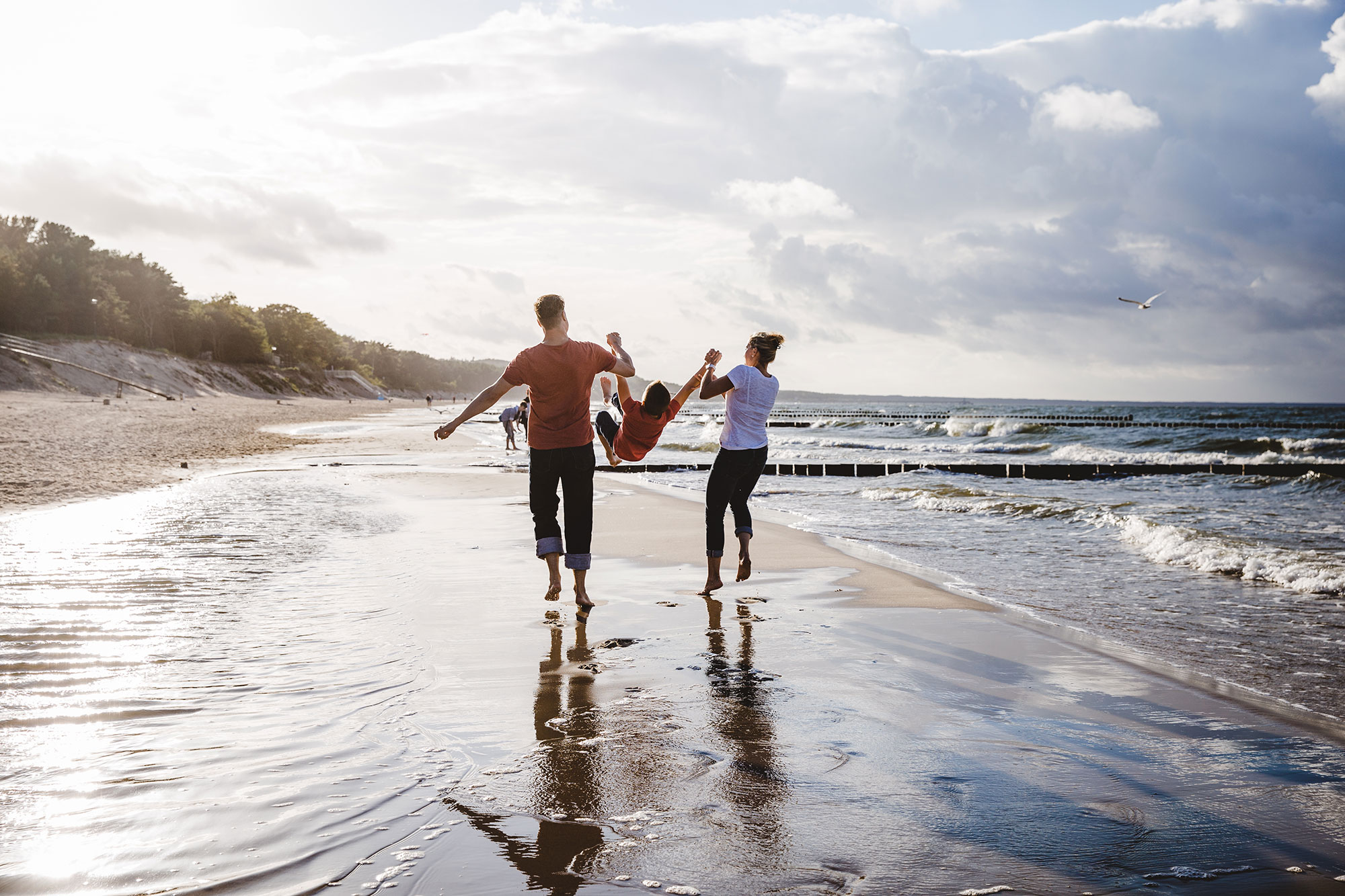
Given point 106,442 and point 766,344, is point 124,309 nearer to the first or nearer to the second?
point 106,442

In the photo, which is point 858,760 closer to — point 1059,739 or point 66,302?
point 1059,739

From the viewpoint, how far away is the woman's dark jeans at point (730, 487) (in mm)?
6633

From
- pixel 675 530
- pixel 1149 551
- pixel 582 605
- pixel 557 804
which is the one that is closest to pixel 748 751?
pixel 557 804

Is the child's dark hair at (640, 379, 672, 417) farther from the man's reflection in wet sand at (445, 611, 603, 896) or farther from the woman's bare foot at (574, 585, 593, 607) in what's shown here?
the man's reflection in wet sand at (445, 611, 603, 896)

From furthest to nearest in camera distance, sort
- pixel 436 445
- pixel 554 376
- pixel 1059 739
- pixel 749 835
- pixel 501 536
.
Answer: pixel 436 445
pixel 501 536
pixel 554 376
pixel 1059 739
pixel 749 835

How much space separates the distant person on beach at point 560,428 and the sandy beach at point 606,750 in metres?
0.41

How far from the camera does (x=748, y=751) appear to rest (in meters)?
3.24

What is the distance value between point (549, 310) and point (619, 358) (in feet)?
2.01

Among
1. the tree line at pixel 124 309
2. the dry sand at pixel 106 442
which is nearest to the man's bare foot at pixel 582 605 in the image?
the dry sand at pixel 106 442

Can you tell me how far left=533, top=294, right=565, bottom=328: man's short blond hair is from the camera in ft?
18.7

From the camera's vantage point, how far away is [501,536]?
9.03 metres

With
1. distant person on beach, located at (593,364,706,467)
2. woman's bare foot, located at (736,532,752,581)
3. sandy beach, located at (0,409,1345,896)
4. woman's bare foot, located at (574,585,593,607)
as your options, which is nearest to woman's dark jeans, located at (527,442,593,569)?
woman's bare foot, located at (574,585,593,607)

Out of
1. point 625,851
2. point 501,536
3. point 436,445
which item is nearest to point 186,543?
point 501,536

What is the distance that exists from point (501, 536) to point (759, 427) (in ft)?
11.5
